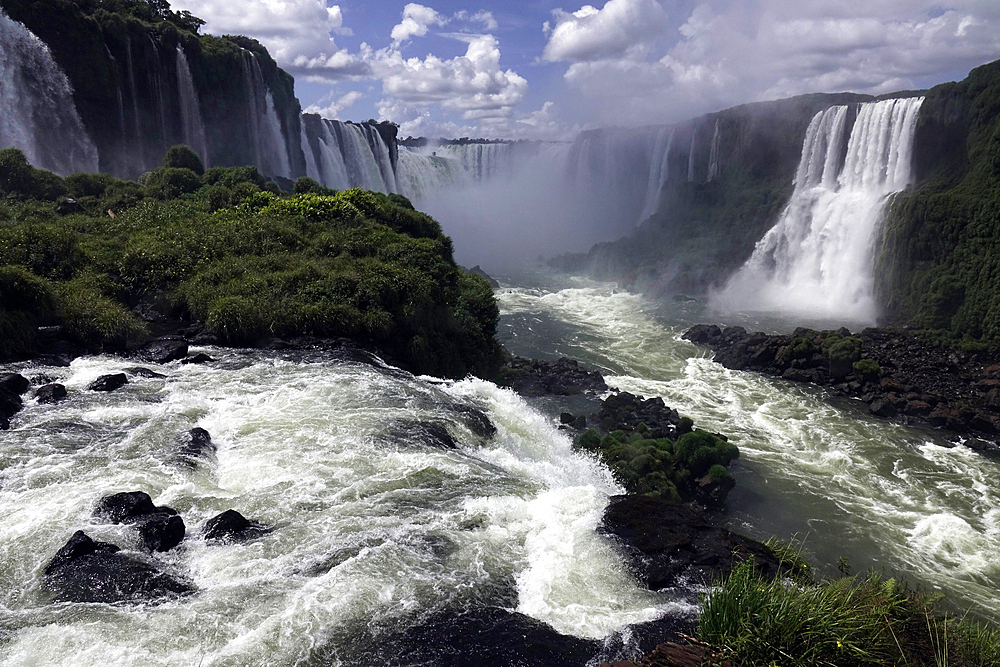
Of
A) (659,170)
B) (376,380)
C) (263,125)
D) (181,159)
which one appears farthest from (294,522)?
(659,170)

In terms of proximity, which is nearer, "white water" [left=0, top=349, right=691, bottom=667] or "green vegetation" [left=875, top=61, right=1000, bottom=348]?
"white water" [left=0, top=349, right=691, bottom=667]

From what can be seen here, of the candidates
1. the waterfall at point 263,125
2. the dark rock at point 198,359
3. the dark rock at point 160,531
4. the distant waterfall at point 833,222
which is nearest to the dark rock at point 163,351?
the dark rock at point 198,359

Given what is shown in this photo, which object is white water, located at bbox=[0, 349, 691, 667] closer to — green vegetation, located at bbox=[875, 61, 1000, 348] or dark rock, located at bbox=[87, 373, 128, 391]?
dark rock, located at bbox=[87, 373, 128, 391]

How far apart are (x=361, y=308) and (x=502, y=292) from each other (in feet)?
98.3

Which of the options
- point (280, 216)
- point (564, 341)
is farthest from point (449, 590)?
point (564, 341)

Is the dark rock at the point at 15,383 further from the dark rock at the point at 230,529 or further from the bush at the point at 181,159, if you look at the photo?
the bush at the point at 181,159

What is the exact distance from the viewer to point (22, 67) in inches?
1240

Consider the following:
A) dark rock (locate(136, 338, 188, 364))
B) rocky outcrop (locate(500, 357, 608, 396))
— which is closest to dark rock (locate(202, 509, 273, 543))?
dark rock (locate(136, 338, 188, 364))

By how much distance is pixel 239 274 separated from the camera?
17.8 m

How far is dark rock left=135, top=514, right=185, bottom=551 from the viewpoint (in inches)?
290

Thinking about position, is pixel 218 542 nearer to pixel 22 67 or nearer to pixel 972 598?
pixel 972 598

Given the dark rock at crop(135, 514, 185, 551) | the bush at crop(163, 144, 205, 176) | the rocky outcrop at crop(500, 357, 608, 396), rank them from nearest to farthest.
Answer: the dark rock at crop(135, 514, 185, 551)
the rocky outcrop at crop(500, 357, 608, 396)
the bush at crop(163, 144, 205, 176)

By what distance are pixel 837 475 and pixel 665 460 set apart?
6.29m

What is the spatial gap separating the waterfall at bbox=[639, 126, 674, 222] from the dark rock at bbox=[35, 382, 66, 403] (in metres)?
60.4
